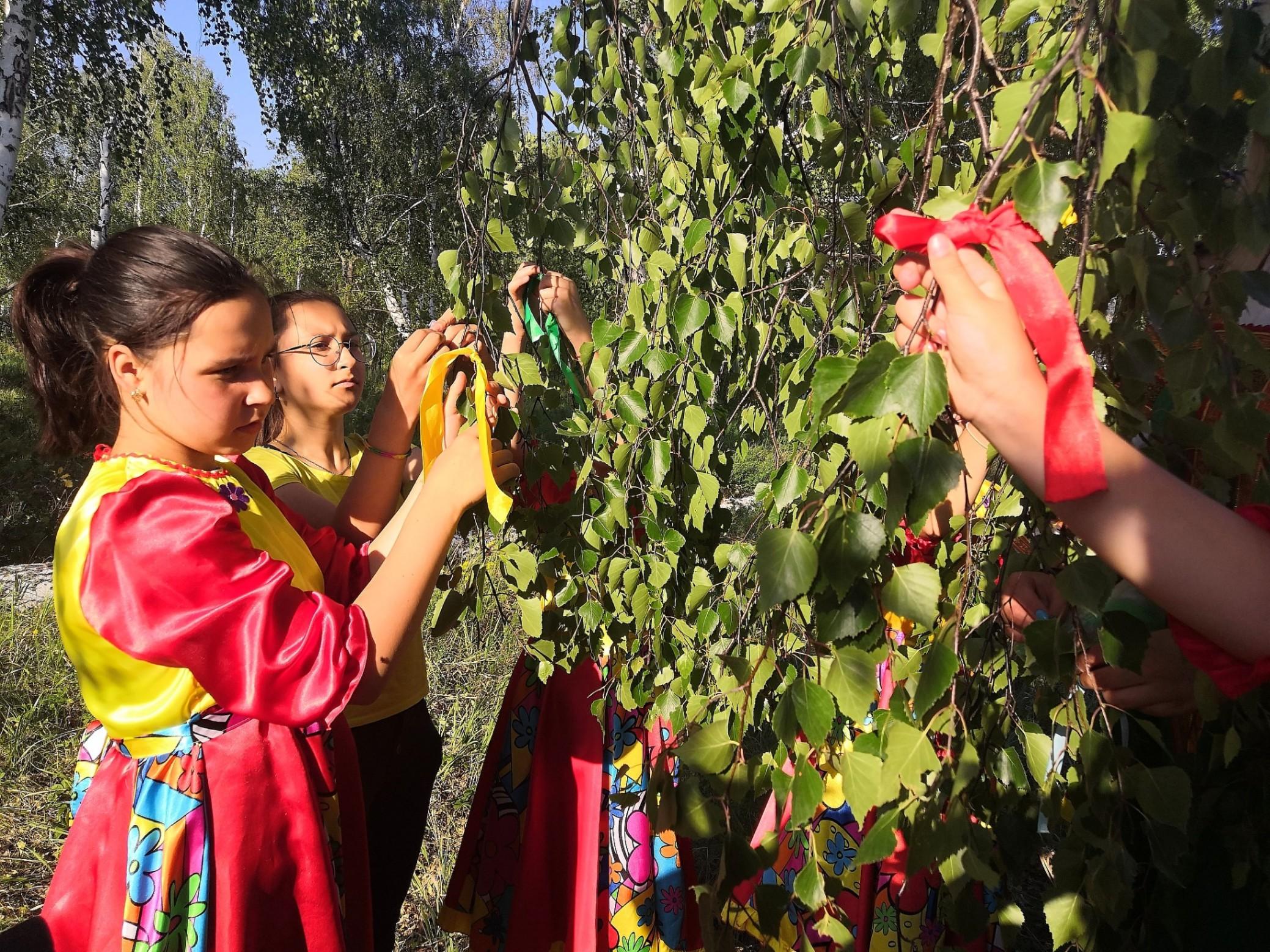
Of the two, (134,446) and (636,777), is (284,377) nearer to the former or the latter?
(134,446)

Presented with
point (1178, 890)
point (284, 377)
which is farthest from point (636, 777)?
point (284, 377)

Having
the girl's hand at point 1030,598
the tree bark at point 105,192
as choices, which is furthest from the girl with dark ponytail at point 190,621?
the tree bark at point 105,192

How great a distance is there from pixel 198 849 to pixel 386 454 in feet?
2.21

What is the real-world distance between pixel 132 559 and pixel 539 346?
0.67 meters

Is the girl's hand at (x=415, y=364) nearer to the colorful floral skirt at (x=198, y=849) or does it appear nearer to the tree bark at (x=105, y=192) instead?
the colorful floral skirt at (x=198, y=849)

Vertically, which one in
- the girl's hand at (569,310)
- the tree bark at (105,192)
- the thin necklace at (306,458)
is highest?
the tree bark at (105,192)

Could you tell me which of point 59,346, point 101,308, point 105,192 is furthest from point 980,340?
point 105,192

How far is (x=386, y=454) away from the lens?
150 centimetres

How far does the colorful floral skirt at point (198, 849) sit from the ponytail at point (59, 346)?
451 mm

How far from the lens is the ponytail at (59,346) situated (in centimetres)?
121

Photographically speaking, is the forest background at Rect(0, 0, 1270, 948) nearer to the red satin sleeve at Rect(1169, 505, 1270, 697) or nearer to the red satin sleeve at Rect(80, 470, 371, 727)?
the red satin sleeve at Rect(1169, 505, 1270, 697)

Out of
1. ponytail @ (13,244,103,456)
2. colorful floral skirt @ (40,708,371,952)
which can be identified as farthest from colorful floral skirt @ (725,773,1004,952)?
ponytail @ (13,244,103,456)

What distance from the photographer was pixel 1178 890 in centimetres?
84

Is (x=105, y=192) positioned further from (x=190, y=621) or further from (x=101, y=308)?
(x=190, y=621)
